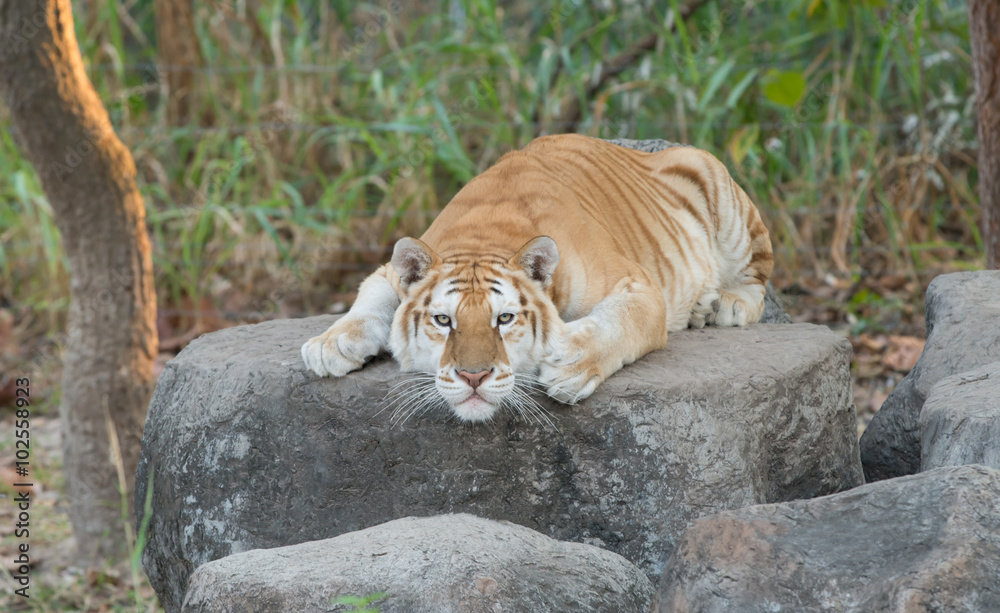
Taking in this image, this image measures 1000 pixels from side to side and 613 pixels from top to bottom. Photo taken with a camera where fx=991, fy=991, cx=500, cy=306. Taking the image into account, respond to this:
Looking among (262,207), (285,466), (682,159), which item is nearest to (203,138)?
(262,207)

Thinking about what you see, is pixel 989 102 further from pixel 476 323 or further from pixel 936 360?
pixel 476 323

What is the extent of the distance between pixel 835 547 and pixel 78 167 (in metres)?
3.67

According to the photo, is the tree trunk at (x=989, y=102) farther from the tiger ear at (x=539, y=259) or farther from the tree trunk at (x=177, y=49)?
the tree trunk at (x=177, y=49)

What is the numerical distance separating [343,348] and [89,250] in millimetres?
2172

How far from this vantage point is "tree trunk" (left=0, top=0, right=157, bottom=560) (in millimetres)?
4195

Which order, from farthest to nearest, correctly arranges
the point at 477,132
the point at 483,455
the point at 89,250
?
the point at 477,132, the point at 89,250, the point at 483,455

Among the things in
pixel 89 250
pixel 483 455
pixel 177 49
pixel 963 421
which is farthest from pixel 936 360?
pixel 177 49

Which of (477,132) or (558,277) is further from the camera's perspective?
(477,132)

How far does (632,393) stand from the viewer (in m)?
2.90

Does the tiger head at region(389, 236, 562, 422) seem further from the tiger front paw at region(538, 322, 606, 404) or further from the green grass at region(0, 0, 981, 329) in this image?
the green grass at region(0, 0, 981, 329)

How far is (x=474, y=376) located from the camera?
2.69 metres

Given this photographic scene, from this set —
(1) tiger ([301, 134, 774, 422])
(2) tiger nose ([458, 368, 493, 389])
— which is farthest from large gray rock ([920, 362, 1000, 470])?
(2) tiger nose ([458, 368, 493, 389])

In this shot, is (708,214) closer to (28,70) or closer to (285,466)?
(285,466)

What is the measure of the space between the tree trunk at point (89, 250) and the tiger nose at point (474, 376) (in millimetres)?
2187
